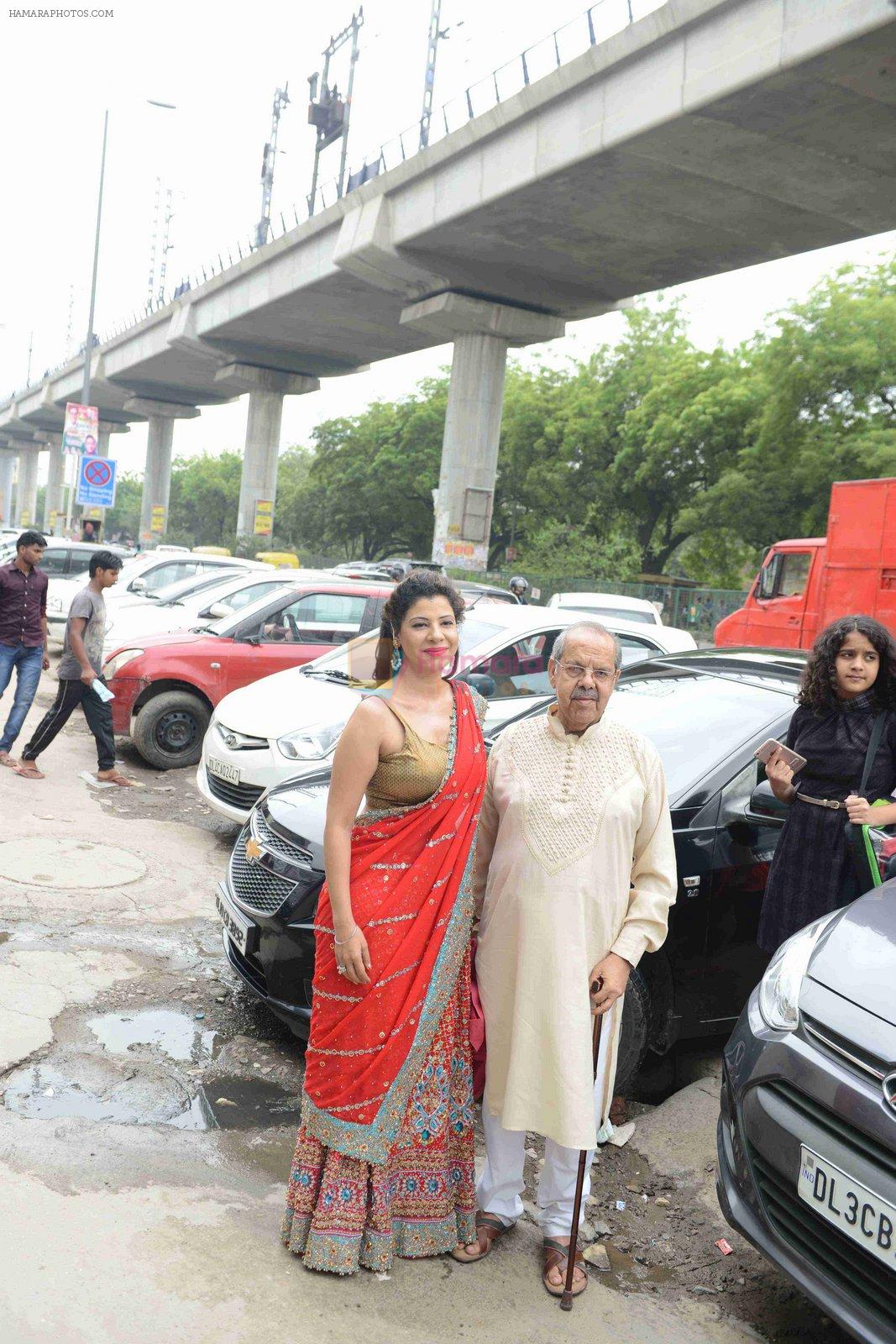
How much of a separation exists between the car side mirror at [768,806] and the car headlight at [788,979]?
64 centimetres

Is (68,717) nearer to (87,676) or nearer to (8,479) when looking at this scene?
(87,676)

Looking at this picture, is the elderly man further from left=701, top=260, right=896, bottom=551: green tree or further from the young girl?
left=701, top=260, right=896, bottom=551: green tree

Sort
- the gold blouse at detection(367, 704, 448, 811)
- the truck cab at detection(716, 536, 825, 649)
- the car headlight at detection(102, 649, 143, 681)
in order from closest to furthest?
the gold blouse at detection(367, 704, 448, 811) < the car headlight at detection(102, 649, 143, 681) < the truck cab at detection(716, 536, 825, 649)

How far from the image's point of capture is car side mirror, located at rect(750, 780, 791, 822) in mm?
3803

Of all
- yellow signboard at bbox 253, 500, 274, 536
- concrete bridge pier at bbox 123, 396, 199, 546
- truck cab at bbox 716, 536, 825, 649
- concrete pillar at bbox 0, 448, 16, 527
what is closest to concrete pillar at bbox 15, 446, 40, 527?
concrete pillar at bbox 0, 448, 16, 527

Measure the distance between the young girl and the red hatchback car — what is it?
6269mm

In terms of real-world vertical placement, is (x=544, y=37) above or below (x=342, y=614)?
above

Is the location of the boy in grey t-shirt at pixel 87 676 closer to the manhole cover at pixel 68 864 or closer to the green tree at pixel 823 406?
the manhole cover at pixel 68 864

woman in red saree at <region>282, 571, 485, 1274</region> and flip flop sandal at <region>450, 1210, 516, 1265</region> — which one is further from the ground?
woman in red saree at <region>282, 571, 485, 1274</region>

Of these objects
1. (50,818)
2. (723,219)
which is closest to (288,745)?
(50,818)

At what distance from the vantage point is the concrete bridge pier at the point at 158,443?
55.2 meters

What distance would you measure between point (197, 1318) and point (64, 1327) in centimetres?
28

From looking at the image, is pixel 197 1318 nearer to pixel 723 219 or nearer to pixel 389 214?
pixel 723 219

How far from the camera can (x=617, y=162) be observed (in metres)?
18.4
